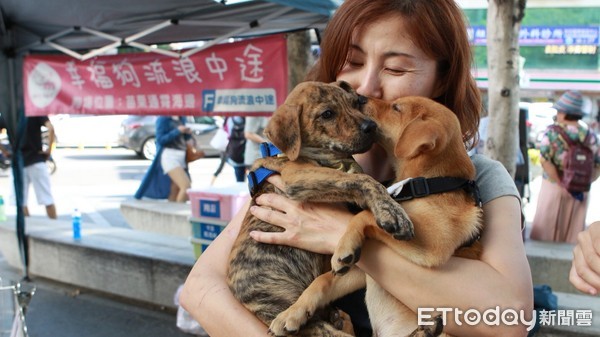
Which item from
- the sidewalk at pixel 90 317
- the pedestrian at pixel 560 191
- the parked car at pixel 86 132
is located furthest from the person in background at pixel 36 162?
the parked car at pixel 86 132

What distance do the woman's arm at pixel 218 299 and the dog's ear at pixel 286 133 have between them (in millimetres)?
369

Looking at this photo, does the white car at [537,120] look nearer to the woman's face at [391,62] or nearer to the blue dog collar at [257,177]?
the woman's face at [391,62]

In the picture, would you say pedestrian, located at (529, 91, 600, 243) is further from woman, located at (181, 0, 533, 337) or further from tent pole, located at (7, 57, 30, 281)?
tent pole, located at (7, 57, 30, 281)

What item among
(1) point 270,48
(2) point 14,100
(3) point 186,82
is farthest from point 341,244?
(2) point 14,100

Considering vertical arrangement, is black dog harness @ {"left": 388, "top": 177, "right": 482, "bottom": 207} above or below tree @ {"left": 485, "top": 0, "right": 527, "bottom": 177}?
below

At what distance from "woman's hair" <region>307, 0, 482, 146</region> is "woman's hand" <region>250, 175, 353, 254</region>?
659 millimetres

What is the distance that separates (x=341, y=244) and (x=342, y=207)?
335 mm

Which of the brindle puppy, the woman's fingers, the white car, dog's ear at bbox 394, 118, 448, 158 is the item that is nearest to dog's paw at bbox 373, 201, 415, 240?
the brindle puppy

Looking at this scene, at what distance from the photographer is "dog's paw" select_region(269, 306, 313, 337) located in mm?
1893

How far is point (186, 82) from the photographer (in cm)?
603

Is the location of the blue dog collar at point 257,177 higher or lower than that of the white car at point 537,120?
higher

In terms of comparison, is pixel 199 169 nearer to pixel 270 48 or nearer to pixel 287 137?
pixel 270 48

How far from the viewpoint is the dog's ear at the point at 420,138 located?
1.96m

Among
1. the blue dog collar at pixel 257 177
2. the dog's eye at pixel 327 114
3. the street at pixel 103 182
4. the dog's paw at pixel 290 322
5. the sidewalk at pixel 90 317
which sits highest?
the dog's eye at pixel 327 114
